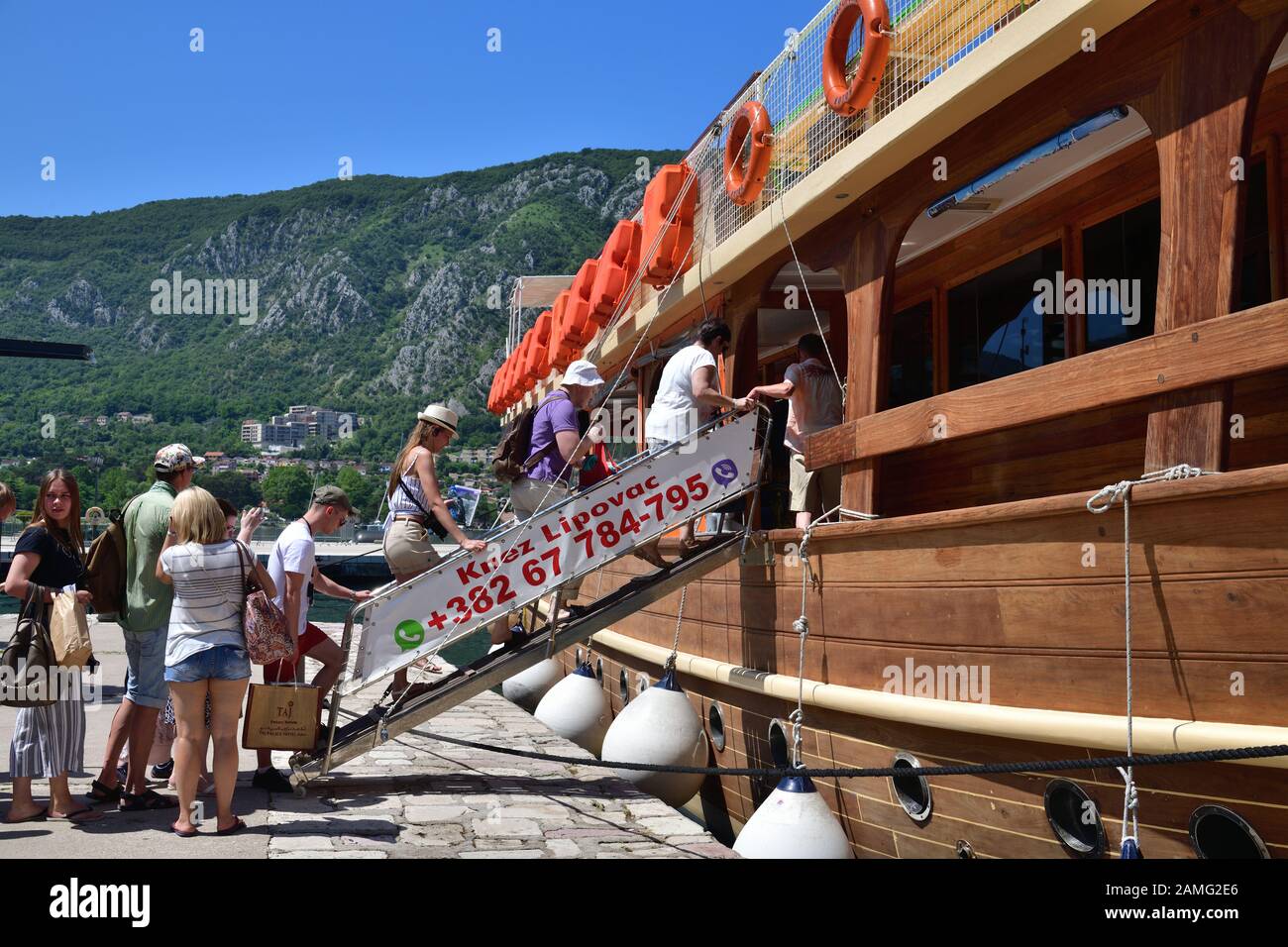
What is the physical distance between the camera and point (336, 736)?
608 centimetres

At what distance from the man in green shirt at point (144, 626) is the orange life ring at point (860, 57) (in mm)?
3583

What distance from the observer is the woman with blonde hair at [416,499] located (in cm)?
624

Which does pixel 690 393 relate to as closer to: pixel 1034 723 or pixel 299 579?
pixel 299 579

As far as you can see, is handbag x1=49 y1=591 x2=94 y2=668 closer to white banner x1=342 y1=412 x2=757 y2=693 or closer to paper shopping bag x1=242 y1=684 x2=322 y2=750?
paper shopping bag x1=242 y1=684 x2=322 y2=750

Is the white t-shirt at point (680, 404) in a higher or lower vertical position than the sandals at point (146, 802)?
higher

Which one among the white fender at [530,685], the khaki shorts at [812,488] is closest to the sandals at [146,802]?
the khaki shorts at [812,488]

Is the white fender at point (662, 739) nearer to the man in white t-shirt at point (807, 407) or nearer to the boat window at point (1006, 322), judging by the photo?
the man in white t-shirt at point (807, 407)

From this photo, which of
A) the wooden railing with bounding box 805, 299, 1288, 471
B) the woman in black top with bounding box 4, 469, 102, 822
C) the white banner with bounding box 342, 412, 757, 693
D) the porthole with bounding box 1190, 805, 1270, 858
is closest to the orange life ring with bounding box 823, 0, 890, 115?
the wooden railing with bounding box 805, 299, 1288, 471

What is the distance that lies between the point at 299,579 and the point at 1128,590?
4172 millimetres

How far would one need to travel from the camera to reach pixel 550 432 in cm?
656

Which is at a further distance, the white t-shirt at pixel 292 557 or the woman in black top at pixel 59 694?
the white t-shirt at pixel 292 557

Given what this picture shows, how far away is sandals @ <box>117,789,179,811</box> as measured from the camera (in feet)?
17.7
